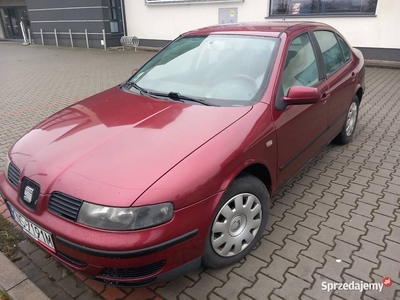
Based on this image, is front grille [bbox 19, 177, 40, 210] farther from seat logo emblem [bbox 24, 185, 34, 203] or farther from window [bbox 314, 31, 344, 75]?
window [bbox 314, 31, 344, 75]

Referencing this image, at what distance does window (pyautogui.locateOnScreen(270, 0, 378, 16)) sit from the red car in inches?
309

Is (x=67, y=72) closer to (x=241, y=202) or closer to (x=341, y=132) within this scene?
(x=341, y=132)

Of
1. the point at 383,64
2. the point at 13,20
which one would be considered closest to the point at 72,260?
the point at 383,64

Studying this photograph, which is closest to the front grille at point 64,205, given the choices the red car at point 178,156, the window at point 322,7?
the red car at point 178,156

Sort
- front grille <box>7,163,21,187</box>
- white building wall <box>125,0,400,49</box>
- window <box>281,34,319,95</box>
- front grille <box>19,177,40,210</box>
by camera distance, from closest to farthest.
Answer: front grille <box>19,177,40,210</box> → front grille <box>7,163,21,187</box> → window <box>281,34,319,95</box> → white building wall <box>125,0,400,49</box>

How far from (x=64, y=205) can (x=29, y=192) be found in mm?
347

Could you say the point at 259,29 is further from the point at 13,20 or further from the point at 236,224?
the point at 13,20

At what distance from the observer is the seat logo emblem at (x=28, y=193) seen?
81.5 inches

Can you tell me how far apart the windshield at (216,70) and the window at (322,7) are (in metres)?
8.59

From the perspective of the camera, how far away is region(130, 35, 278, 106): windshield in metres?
2.67

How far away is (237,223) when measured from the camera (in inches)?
90.6

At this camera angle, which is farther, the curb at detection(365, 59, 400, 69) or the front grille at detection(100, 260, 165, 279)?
the curb at detection(365, 59, 400, 69)

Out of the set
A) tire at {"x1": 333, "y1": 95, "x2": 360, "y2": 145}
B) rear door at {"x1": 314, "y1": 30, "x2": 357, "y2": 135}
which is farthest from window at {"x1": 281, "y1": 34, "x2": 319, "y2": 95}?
tire at {"x1": 333, "y1": 95, "x2": 360, "y2": 145}

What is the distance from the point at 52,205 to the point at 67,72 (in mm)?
10495
